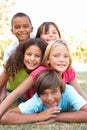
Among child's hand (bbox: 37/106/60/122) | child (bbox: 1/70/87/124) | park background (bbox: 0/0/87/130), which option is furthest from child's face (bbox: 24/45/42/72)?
park background (bbox: 0/0/87/130)

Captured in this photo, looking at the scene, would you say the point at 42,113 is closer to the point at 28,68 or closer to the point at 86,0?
the point at 28,68

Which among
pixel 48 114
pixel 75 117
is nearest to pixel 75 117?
pixel 75 117

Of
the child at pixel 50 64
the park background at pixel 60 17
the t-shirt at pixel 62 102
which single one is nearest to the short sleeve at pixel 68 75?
the child at pixel 50 64

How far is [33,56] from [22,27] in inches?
26.0

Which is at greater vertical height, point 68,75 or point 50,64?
point 50,64

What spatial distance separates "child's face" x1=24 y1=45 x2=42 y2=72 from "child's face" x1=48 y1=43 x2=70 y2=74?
7.0 inches

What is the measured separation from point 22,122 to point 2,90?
1.00 m

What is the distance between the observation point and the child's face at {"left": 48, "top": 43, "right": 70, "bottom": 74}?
2.73 metres

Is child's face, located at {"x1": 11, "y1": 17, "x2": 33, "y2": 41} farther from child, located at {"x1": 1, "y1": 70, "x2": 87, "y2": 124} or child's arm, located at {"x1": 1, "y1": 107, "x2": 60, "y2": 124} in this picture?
child's arm, located at {"x1": 1, "y1": 107, "x2": 60, "y2": 124}

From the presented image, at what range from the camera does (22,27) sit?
11.5 feet

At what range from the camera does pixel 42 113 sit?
2.54 meters

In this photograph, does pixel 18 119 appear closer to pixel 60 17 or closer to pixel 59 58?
pixel 59 58

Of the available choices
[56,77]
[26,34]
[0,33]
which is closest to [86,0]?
[0,33]

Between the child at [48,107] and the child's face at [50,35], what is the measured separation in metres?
0.74
